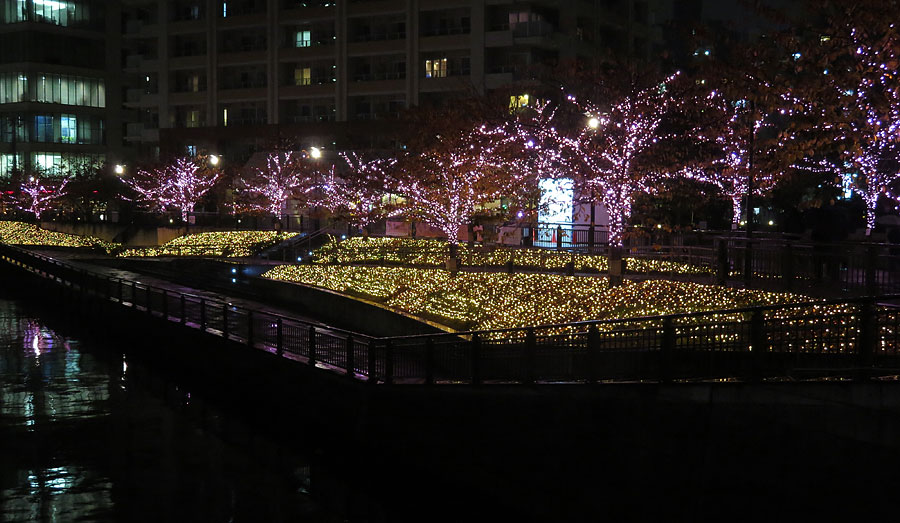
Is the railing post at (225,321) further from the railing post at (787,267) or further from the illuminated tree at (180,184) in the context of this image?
the illuminated tree at (180,184)

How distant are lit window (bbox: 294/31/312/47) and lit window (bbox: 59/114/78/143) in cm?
4175

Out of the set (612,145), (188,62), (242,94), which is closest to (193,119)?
(188,62)

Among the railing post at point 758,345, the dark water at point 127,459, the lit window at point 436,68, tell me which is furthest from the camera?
the lit window at point 436,68

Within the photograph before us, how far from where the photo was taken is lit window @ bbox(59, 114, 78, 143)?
103 meters

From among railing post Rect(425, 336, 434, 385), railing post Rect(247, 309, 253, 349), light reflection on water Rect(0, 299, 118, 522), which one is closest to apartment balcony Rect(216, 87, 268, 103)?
light reflection on water Rect(0, 299, 118, 522)

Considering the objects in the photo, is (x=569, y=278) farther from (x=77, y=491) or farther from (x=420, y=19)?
(x=420, y=19)

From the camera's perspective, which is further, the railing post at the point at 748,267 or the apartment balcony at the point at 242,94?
the apartment balcony at the point at 242,94

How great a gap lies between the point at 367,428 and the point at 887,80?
10.3 m

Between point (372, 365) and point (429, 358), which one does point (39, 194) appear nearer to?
point (372, 365)

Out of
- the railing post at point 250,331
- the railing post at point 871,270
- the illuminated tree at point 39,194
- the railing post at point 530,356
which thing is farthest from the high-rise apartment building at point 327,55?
the railing post at point 530,356

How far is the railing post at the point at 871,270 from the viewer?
18.1 m

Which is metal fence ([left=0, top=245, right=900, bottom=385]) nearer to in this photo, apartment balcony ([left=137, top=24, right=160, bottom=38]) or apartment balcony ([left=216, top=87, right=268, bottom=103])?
apartment balcony ([left=216, top=87, right=268, bottom=103])

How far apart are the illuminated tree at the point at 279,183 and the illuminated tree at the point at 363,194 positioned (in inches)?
217

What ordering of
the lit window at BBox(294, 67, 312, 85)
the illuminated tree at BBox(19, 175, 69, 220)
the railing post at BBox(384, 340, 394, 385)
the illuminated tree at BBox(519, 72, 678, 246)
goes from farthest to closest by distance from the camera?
the illuminated tree at BBox(19, 175, 69, 220), the lit window at BBox(294, 67, 312, 85), the illuminated tree at BBox(519, 72, 678, 246), the railing post at BBox(384, 340, 394, 385)
